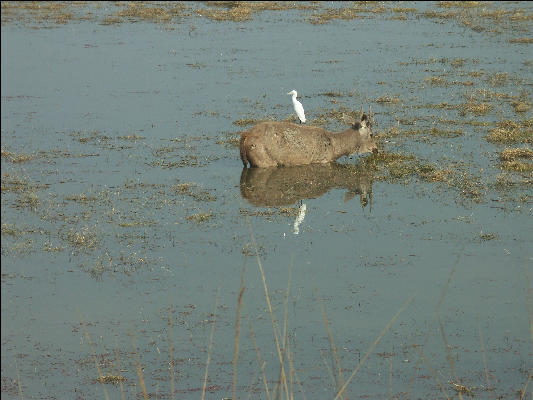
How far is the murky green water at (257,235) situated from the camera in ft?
28.0

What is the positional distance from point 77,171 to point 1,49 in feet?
35.6

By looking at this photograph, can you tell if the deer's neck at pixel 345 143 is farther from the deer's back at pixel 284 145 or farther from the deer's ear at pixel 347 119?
the deer's ear at pixel 347 119

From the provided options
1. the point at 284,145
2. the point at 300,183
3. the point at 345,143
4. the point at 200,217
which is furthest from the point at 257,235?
the point at 345,143

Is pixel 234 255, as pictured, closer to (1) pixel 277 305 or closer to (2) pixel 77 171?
(1) pixel 277 305

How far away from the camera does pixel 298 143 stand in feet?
48.4

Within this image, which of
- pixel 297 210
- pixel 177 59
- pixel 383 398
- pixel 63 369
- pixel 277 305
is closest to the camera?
pixel 383 398

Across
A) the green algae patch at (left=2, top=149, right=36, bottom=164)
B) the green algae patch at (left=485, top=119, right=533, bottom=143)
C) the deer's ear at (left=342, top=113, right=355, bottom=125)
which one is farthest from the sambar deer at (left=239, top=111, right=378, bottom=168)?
the green algae patch at (left=2, top=149, right=36, bottom=164)

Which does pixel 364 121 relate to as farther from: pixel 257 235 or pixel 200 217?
pixel 257 235

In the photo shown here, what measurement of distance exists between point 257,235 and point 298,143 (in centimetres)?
332

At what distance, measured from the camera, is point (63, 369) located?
8.46 m

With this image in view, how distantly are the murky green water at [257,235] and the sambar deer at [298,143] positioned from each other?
289 millimetres

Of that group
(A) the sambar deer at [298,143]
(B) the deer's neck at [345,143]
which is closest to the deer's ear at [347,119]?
(A) the sambar deer at [298,143]

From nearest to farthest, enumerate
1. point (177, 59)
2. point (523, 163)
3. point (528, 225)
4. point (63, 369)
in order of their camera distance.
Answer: point (63, 369) → point (528, 225) → point (523, 163) → point (177, 59)

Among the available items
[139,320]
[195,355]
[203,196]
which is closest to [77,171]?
[203,196]
